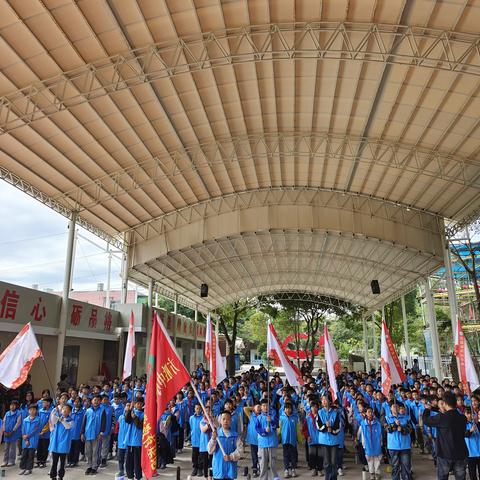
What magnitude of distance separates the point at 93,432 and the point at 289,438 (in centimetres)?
355

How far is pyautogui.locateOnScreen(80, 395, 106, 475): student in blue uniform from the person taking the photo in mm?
8141

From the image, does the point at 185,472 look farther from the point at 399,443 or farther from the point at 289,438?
the point at 399,443

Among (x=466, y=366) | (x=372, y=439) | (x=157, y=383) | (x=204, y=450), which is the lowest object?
(x=204, y=450)

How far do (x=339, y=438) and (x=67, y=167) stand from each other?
12.0 m

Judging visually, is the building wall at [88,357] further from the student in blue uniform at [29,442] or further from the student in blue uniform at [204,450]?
the student in blue uniform at [204,450]

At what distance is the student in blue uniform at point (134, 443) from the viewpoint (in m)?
7.21

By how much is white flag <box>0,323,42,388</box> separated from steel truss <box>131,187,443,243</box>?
42.8ft

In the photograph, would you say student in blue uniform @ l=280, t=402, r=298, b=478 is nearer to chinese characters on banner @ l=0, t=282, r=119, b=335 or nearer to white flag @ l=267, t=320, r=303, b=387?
white flag @ l=267, t=320, r=303, b=387

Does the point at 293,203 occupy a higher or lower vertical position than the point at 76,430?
higher

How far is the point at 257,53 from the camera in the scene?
1021 cm

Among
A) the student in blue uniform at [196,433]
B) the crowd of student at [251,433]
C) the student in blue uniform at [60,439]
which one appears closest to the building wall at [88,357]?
the crowd of student at [251,433]

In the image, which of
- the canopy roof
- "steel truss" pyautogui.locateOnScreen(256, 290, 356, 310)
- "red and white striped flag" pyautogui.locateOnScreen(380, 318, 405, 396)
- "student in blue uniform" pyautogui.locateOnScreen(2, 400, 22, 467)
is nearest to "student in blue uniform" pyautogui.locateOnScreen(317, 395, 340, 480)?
"red and white striped flag" pyautogui.locateOnScreen(380, 318, 405, 396)

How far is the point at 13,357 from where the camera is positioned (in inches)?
288

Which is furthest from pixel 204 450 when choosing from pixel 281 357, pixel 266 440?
pixel 281 357
